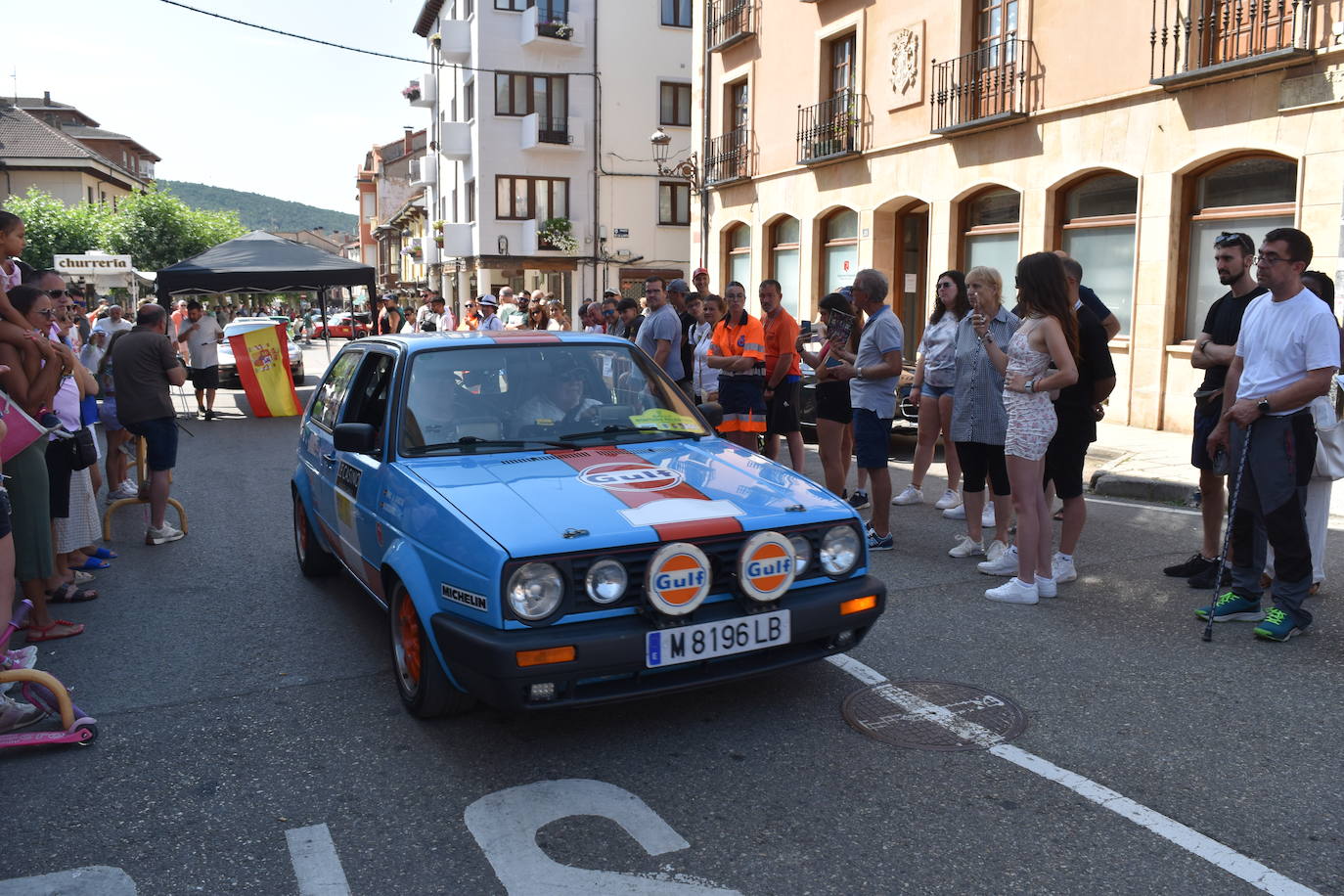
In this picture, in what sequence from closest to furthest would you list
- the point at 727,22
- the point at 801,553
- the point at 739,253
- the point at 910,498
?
the point at 801,553 → the point at 910,498 → the point at 727,22 → the point at 739,253

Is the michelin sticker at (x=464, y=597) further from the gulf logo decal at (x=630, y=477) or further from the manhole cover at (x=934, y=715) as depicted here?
the manhole cover at (x=934, y=715)

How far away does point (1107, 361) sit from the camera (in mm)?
5945

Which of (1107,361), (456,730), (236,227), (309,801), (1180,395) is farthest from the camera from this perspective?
(236,227)

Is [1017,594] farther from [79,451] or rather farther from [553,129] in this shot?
[553,129]

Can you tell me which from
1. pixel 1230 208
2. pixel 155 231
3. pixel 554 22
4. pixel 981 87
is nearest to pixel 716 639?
pixel 1230 208

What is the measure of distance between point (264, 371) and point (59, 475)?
11394mm

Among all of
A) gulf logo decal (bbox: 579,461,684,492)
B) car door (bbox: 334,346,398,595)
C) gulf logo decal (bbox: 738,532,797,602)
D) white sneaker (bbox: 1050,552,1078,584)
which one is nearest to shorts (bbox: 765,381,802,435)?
white sneaker (bbox: 1050,552,1078,584)

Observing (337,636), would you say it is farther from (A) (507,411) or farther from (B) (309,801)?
(B) (309,801)

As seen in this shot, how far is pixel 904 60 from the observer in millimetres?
18109

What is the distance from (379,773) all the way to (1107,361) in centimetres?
434

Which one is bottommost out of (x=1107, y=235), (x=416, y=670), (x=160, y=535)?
(x=160, y=535)

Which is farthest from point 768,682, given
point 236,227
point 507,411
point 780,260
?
point 236,227

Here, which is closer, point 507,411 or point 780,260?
point 507,411

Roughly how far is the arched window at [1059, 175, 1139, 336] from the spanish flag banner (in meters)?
12.0
